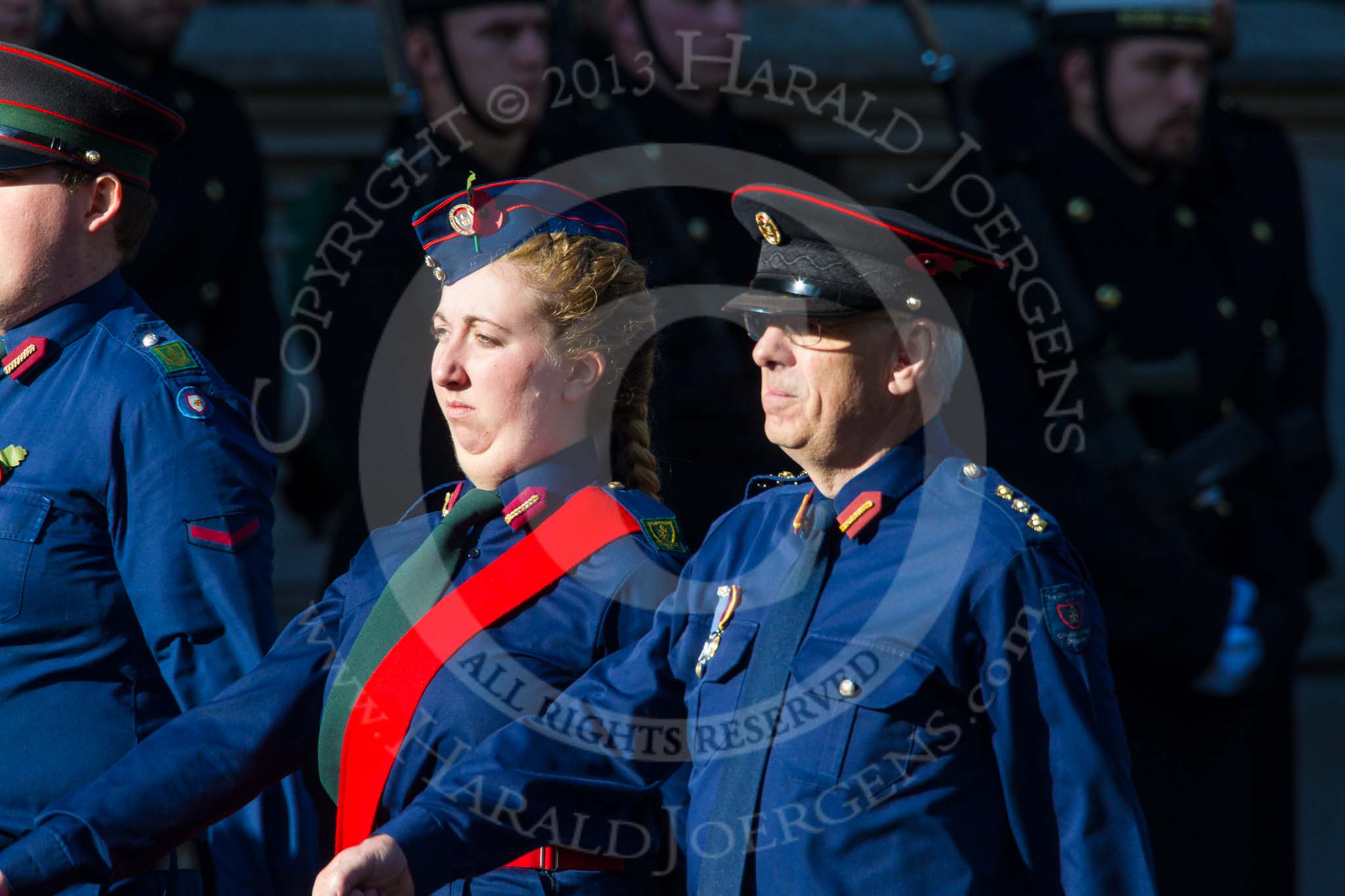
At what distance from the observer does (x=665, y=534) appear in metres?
2.54

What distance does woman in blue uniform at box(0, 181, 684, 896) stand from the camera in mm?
2428

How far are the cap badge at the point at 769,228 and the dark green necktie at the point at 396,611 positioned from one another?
0.50 meters

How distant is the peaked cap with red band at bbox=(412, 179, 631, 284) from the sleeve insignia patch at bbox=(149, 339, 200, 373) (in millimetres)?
410

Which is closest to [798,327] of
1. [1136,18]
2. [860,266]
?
[860,266]

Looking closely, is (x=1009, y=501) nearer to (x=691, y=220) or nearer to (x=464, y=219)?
(x=464, y=219)

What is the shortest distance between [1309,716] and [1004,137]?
216cm

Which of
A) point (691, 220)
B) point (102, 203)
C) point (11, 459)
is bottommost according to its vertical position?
point (11, 459)

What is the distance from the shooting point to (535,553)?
2.48 meters

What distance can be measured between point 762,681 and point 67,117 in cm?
128

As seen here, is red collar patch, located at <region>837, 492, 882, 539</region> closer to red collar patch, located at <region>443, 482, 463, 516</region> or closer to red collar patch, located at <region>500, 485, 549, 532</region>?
red collar patch, located at <region>500, 485, 549, 532</region>

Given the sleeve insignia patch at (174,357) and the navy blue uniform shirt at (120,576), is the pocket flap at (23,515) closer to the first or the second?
the navy blue uniform shirt at (120,576)

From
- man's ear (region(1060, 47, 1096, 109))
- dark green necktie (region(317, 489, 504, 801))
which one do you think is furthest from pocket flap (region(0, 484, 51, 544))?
man's ear (region(1060, 47, 1096, 109))

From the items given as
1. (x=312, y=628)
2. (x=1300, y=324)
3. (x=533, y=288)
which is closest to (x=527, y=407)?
(x=533, y=288)

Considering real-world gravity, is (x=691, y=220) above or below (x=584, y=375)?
above
